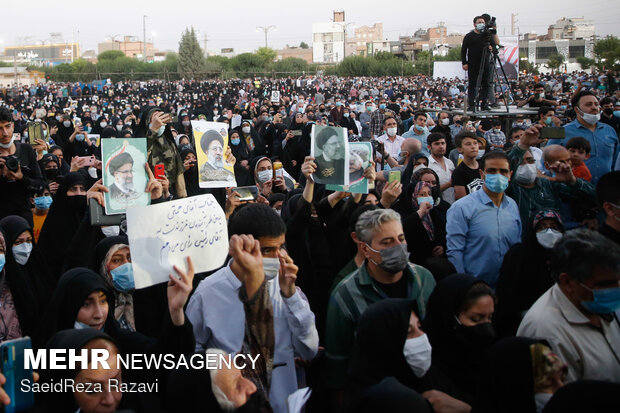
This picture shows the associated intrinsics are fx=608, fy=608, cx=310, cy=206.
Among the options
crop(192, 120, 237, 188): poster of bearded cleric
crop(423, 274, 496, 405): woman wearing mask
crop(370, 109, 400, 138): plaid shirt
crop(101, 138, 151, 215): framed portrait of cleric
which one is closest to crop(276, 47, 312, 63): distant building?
crop(370, 109, 400, 138): plaid shirt

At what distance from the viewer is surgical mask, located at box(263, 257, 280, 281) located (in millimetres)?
2572

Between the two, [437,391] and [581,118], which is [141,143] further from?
[581,118]

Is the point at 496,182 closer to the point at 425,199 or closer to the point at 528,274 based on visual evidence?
the point at 425,199

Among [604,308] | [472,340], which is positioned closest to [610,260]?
[604,308]

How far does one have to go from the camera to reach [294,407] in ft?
6.93

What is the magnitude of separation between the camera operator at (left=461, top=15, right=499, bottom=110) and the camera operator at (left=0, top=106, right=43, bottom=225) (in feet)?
21.8

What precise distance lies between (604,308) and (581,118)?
13.0 feet

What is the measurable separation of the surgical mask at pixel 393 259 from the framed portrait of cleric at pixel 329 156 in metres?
1.16

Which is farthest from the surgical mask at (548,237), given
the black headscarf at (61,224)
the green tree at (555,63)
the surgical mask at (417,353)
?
the green tree at (555,63)

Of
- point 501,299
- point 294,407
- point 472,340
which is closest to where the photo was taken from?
point 294,407

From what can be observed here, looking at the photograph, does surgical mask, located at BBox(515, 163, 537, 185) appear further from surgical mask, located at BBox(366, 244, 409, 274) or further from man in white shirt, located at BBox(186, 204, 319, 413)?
man in white shirt, located at BBox(186, 204, 319, 413)

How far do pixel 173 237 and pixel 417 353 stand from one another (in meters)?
1.05

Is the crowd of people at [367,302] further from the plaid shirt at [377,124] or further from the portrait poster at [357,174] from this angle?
the plaid shirt at [377,124]

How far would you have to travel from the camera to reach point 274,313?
2537mm
